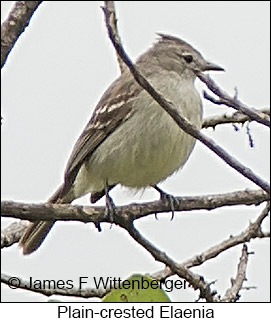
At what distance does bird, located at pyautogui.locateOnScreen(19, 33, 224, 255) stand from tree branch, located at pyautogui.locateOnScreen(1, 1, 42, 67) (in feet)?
4.26

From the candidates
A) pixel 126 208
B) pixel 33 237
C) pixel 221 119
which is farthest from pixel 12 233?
pixel 221 119

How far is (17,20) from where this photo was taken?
11.1ft

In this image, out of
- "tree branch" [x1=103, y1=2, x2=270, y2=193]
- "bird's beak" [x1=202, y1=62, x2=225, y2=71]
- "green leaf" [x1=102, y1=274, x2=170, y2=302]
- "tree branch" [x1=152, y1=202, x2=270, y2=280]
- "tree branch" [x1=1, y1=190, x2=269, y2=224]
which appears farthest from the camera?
"bird's beak" [x1=202, y1=62, x2=225, y2=71]

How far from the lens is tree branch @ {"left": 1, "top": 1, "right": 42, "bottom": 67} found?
11.0 feet

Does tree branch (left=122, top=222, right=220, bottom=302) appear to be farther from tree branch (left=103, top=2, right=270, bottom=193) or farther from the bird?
the bird

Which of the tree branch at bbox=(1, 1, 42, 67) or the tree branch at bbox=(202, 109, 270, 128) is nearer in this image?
the tree branch at bbox=(1, 1, 42, 67)

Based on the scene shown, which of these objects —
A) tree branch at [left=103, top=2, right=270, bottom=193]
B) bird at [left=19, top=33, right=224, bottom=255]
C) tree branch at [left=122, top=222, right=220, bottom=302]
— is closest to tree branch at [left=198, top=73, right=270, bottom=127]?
tree branch at [left=103, top=2, right=270, bottom=193]

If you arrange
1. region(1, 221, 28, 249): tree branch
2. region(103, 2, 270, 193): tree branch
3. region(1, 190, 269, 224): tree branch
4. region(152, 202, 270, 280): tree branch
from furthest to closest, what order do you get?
1. region(1, 221, 28, 249): tree branch
2. region(152, 202, 270, 280): tree branch
3. region(1, 190, 269, 224): tree branch
4. region(103, 2, 270, 193): tree branch

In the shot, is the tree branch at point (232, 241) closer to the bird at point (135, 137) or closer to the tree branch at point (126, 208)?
the tree branch at point (126, 208)

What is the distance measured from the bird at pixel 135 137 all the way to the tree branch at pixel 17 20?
1.30 m

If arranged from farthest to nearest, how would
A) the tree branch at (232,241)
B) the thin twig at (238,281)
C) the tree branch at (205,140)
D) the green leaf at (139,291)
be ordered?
the tree branch at (232,241)
the thin twig at (238,281)
the tree branch at (205,140)
the green leaf at (139,291)

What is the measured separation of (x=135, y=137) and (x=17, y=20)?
164cm

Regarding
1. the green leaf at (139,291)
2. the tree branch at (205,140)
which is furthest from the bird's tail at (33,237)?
the green leaf at (139,291)

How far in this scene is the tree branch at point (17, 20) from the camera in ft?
11.0
